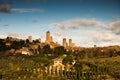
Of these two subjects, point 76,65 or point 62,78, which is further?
point 76,65

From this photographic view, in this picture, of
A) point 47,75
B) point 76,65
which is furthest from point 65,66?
point 47,75

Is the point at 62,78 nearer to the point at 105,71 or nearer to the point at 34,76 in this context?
the point at 34,76

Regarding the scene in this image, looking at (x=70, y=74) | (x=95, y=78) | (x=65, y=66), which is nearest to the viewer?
(x=95, y=78)

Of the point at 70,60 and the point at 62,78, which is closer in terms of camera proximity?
the point at 62,78

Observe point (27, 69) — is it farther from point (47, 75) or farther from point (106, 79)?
point (106, 79)

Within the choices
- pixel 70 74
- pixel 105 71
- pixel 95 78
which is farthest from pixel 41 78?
pixel 105 71

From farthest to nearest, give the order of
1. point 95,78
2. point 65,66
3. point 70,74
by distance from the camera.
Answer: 1. point 65,66
2. point 70,74
3. point 95,78

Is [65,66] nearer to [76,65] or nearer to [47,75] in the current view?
[76,65]
